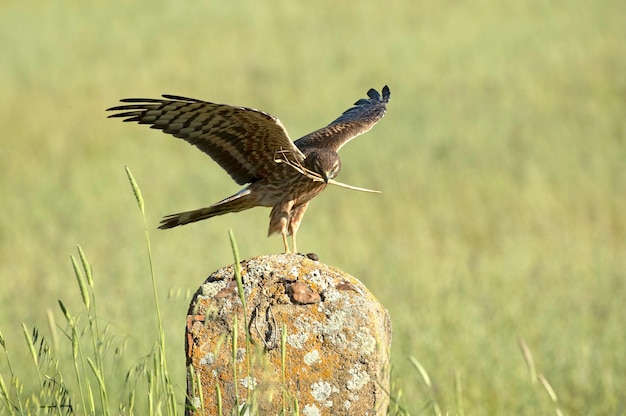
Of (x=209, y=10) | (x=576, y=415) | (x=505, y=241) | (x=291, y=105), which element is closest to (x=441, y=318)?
Result: (x=576, y=415)

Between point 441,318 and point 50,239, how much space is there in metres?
4.22

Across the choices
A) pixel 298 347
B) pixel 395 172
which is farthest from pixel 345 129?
pixel 395 172

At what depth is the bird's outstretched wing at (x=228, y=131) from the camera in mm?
3783

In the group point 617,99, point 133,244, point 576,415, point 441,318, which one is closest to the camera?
point 576,415

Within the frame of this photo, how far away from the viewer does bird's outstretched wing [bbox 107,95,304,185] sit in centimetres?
378

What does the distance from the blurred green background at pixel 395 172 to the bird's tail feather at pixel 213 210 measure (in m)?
0.86

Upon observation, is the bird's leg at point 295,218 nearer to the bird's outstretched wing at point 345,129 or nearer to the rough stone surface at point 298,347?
the bird's outstretched wing at point 345,129

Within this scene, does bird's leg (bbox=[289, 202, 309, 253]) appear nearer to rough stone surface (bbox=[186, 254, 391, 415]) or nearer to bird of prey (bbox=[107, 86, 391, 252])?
bird of prey (bbox=[107, 86, 391, 252])

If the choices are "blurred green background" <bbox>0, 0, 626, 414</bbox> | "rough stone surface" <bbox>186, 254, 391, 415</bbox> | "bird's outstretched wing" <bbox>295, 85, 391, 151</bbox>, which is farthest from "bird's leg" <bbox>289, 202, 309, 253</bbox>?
"rough stone surface" <bbox>186, 254, 391, 415</bbox>

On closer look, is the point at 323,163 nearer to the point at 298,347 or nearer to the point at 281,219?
the point at 281,219

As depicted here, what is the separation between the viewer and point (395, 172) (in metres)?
12.2

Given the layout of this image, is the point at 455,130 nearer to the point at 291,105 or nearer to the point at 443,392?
the point at 291,105

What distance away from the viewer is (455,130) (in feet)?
46.0

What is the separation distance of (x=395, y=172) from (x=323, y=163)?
7.96m
